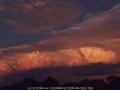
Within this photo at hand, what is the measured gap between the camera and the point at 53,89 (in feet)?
344

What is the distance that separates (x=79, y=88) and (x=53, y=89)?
8671mm

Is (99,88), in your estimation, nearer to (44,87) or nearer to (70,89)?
(70,89)

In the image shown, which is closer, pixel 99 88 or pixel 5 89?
pixel 99 88

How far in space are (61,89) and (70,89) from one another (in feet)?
9.58

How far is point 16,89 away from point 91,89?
86.5ft

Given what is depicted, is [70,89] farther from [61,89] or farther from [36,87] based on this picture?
[36,87]

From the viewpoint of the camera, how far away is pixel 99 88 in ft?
338

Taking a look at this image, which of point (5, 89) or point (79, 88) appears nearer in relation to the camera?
point (79, 88)

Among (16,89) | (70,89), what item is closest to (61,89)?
(70,89)

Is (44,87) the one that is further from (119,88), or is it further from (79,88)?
(119,88)

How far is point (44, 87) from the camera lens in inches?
4168

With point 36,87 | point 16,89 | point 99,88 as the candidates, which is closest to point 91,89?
point 99,88

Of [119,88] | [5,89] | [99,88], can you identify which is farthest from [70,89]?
[5,89]

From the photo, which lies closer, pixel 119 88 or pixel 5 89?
pixel 119 88
